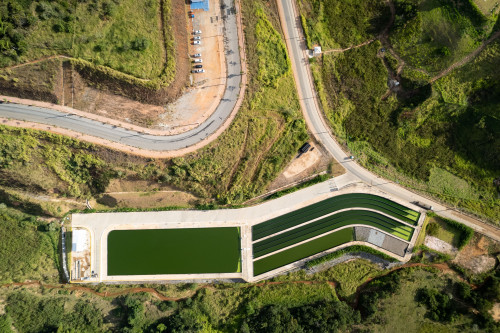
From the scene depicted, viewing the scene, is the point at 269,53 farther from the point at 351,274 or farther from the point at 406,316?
the point at 406,316

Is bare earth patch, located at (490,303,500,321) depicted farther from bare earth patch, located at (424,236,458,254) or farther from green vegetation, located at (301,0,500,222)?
green vegetation, located at (301,0,500,222)

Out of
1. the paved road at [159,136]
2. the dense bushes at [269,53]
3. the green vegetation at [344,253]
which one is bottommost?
the green vegetation at [344,253]

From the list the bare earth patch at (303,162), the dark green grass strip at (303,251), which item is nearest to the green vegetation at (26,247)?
the dark green grass strip at (303,251)

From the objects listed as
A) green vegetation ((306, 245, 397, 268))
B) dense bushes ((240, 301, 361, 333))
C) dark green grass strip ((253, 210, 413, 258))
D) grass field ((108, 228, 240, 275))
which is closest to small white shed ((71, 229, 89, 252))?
grass field ((108, 228, 240, 275))

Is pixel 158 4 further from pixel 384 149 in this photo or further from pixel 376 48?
pixel 384 149

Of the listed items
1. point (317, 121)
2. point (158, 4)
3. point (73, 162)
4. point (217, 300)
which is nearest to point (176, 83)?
point (158, 4)

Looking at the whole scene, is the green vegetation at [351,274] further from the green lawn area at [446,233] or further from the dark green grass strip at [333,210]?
the green lawn area at [446,233]

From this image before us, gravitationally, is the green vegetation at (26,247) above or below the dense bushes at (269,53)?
below
